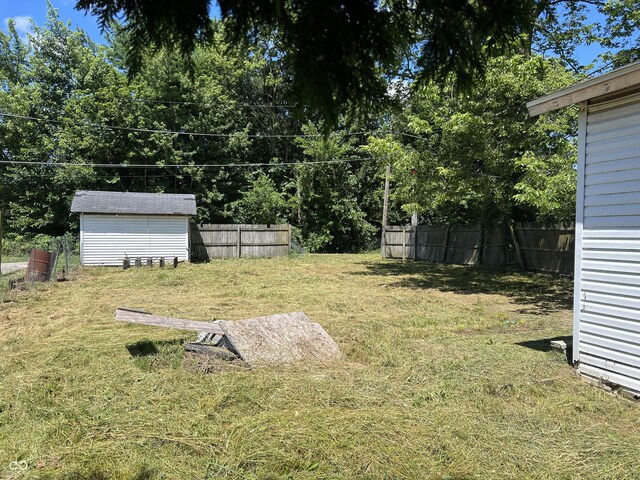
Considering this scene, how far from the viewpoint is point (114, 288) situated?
39.2 ft

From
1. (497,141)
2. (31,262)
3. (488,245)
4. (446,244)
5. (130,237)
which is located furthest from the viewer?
(446,244)

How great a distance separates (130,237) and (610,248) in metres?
17.8

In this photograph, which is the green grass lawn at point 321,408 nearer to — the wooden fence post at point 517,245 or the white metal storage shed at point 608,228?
the white metal storage shed at point 608,228

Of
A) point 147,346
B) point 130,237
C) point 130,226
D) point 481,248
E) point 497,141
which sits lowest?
point 147,346

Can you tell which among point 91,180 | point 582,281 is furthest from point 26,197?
point 582,281

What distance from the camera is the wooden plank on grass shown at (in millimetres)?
5590

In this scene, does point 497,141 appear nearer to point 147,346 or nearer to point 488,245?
point 488,245

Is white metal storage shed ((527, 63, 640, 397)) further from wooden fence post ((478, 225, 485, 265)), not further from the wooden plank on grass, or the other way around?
wooden fence post ((478, 225, 485, 265))

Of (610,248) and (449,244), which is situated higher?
(610,248)

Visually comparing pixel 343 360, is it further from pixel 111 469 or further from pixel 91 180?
pixel 91 180

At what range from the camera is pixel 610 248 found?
4582 millimetres

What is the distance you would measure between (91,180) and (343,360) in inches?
964

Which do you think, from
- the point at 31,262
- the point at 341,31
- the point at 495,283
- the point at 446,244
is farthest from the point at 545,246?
the point at 31,262

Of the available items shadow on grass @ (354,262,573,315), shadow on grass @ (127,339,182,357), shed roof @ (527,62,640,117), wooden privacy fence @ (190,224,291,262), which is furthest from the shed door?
wooden privacy fence @ (190,224,291,262)
